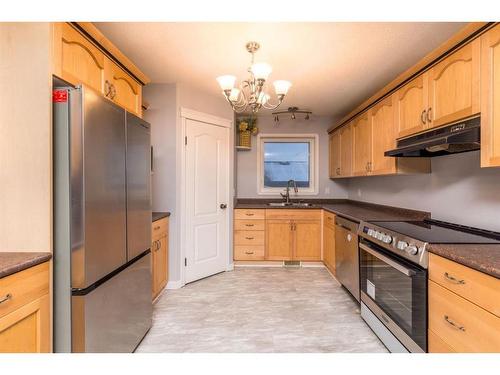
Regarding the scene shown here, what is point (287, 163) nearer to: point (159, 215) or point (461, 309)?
point (159, 215)

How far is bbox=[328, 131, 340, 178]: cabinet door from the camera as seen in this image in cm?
396

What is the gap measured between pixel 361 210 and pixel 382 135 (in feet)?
3.45

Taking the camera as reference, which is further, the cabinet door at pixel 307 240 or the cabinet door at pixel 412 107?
the cabinet door at pixel 307 240

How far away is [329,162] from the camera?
14.5ft

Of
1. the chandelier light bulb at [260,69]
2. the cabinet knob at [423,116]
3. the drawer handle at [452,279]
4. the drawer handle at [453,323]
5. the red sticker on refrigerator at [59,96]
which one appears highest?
the chandelier light bulb at [260,69]

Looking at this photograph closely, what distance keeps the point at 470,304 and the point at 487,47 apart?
1.31 metres

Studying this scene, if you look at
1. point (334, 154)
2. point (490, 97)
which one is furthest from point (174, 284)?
point (490, 97)

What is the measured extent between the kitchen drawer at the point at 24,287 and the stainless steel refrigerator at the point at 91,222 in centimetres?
8

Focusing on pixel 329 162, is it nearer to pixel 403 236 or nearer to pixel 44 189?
pixel 403 236

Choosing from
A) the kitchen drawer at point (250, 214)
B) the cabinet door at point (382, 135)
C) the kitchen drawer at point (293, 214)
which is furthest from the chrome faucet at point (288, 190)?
the cabinet door at point (382, 135)

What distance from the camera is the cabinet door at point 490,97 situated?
133 cm

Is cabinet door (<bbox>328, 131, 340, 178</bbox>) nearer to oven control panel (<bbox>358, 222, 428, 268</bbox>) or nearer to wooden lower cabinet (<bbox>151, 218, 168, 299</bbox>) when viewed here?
oven control panel (<bbox>358, 222, 428, 268</bbox>)

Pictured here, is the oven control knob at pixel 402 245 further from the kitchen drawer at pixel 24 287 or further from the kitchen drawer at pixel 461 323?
the kitchen drawer at pixel 24 287
